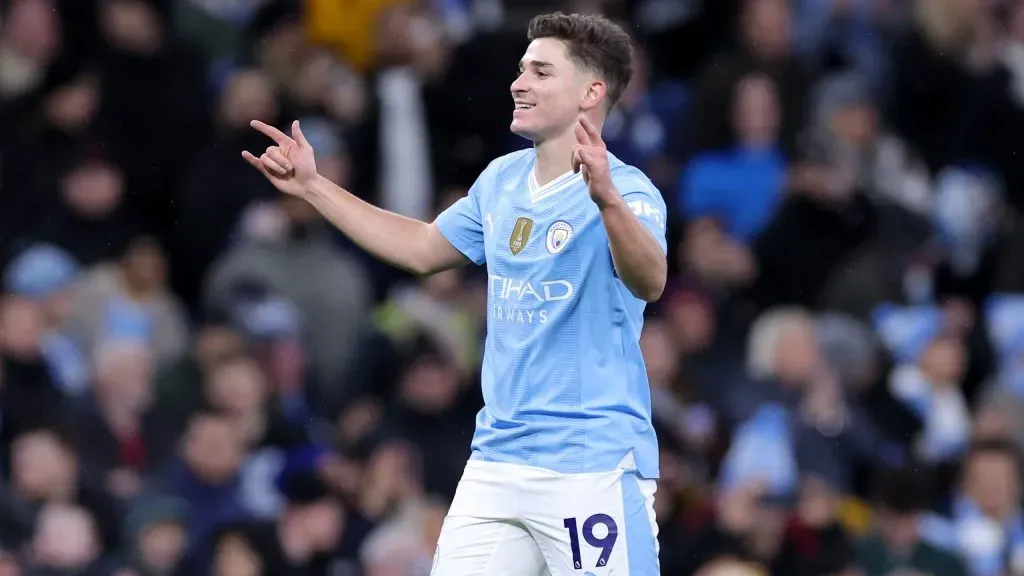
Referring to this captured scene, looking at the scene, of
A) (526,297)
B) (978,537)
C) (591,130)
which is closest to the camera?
(591,130)

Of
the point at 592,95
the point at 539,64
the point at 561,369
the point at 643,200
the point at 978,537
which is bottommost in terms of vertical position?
the point at 978,537

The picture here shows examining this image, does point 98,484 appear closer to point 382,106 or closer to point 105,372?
point 105,372

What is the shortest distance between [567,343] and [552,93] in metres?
0.81

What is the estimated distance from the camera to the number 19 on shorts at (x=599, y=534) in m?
5.98

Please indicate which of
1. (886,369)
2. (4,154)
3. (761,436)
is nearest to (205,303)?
(4,154)

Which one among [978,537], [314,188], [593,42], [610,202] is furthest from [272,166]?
[978,537]

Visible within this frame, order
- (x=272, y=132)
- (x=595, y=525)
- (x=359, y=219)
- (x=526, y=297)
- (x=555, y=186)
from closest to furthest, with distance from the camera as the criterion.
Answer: (x=595, y=525), (x=526, y=297), (x=555, y=186), (x=272, y=132), (x=359, y=219)

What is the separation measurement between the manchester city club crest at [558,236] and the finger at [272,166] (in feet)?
3.20

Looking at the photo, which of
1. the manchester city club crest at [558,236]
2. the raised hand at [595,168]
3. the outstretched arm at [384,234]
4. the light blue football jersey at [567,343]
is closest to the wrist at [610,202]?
the raised hand at [595,168]

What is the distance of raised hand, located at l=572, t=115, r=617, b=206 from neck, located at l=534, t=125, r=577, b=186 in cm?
60

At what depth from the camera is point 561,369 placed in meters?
6.04

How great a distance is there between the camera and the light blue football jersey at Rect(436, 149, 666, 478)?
6.03 m

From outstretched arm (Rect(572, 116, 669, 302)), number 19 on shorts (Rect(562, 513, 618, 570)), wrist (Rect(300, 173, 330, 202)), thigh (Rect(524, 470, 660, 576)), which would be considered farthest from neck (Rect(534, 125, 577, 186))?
number 19 on shorts (Rect(562, 513, 618, 570))

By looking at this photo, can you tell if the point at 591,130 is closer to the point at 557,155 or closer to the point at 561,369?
the point at 557,155
